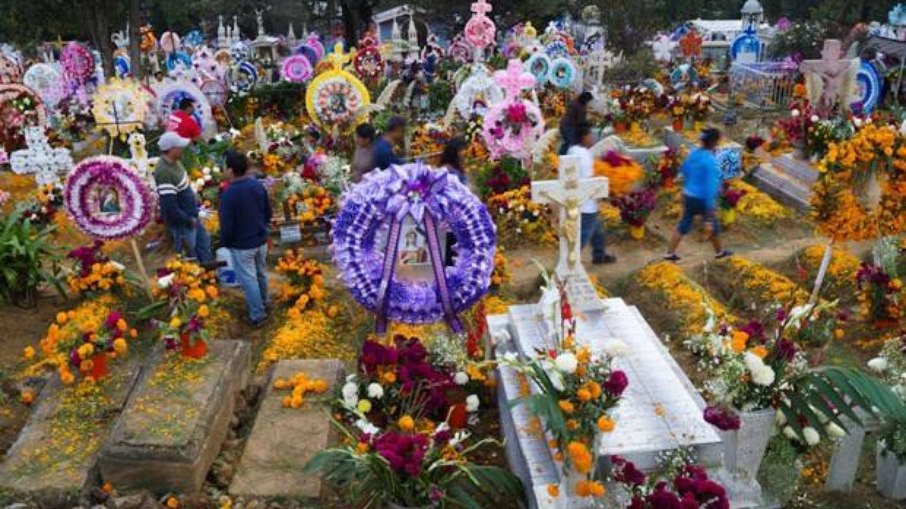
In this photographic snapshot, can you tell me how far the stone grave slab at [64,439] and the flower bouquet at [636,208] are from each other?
6122 mm

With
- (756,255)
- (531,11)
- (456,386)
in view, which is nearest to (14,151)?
(456,386)

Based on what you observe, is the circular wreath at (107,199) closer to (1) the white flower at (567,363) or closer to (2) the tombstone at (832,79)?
(1) the white flower at (567,363)

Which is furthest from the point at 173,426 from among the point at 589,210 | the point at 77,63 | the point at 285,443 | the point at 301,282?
the point at 77,63

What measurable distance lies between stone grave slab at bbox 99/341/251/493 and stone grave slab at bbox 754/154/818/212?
8575 millimetres

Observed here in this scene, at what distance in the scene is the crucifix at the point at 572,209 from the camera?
6516mm

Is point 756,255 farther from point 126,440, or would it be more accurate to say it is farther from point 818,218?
point 126,440

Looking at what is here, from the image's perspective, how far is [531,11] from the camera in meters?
30.1

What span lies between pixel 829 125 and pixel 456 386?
8.56 m

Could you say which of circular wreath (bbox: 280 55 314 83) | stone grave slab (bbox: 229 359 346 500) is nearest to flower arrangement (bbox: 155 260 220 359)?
stone grave slab (bbox: 229 359 346 500)

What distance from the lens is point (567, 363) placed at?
13.6 feet

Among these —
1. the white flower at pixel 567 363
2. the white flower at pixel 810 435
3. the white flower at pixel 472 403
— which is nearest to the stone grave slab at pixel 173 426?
the white flower at pixel 472 403

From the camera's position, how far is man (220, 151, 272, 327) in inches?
275

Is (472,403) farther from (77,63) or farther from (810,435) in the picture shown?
(77,63)

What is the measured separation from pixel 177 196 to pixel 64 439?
339 cm
